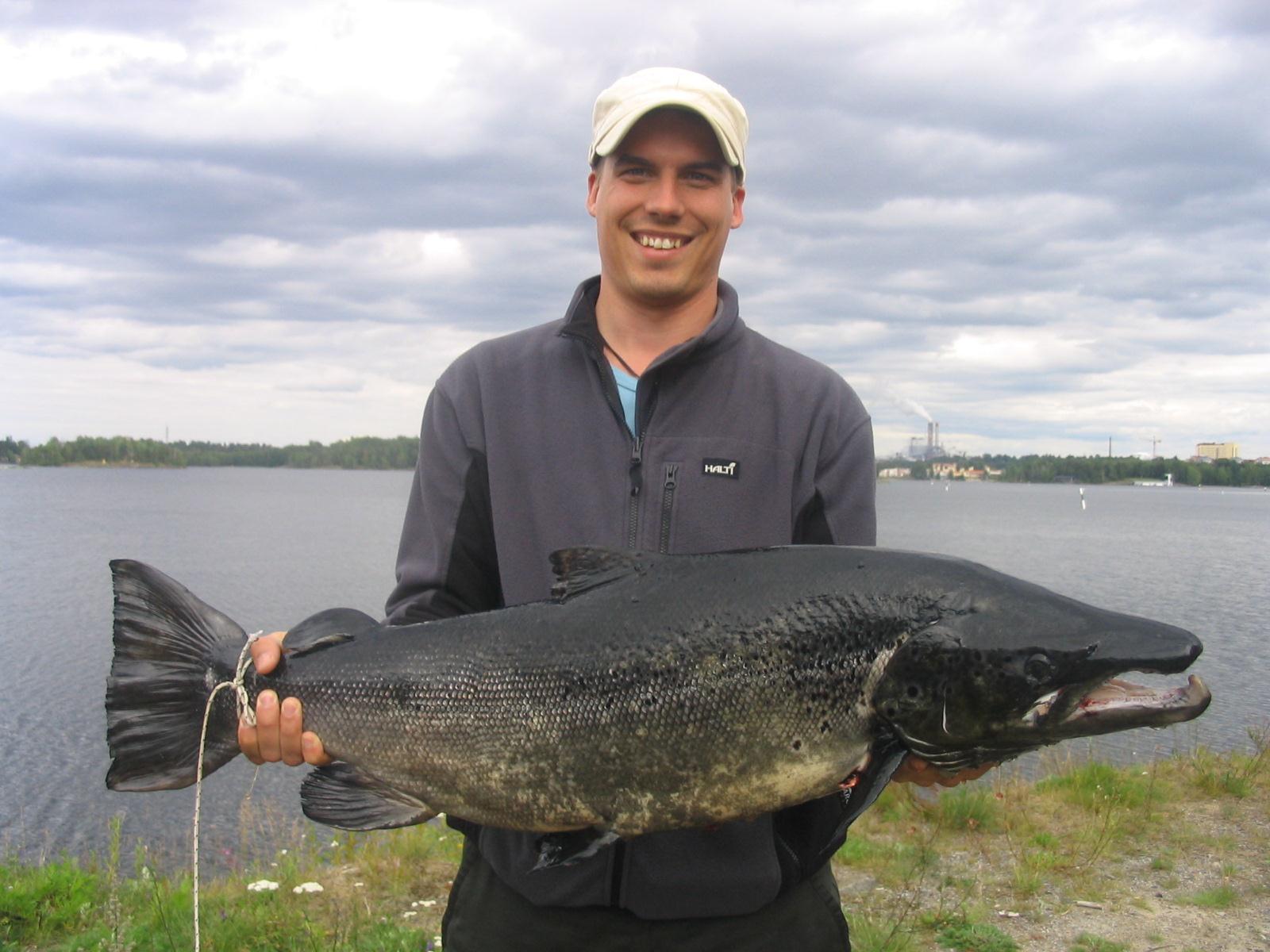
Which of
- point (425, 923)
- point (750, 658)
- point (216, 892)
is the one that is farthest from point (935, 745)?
point (216, 892)

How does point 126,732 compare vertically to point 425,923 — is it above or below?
above

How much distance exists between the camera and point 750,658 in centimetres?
313

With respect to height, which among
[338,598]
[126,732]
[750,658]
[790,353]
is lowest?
[338,598]

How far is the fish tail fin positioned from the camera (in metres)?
3.58

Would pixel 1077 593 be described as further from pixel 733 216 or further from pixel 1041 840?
pixel 733 216

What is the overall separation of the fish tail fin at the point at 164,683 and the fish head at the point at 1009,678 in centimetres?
234

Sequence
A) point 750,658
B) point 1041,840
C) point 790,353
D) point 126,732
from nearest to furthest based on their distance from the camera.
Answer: point 750,658 < point 126,732 < point 790,353 < point 1041,840

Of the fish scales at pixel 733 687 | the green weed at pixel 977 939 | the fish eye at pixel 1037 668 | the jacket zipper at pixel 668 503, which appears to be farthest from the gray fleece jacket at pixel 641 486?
the green weed at pixel 977 939

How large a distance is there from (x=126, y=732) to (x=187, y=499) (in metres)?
114

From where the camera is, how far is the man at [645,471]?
337 cm

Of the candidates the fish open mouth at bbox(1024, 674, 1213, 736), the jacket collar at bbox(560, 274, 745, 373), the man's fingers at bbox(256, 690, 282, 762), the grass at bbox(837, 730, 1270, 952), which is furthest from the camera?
the grass at bbox(837, 730, 1270, 952)

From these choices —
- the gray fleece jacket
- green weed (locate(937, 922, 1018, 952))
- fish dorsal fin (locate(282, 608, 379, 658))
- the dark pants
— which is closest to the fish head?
the gray fleece jacket

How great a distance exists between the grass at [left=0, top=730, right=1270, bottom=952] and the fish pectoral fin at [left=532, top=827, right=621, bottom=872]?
3.29 m

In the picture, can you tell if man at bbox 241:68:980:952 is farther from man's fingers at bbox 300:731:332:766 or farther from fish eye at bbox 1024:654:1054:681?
fish eye at bbox 1024:654:1054:681
